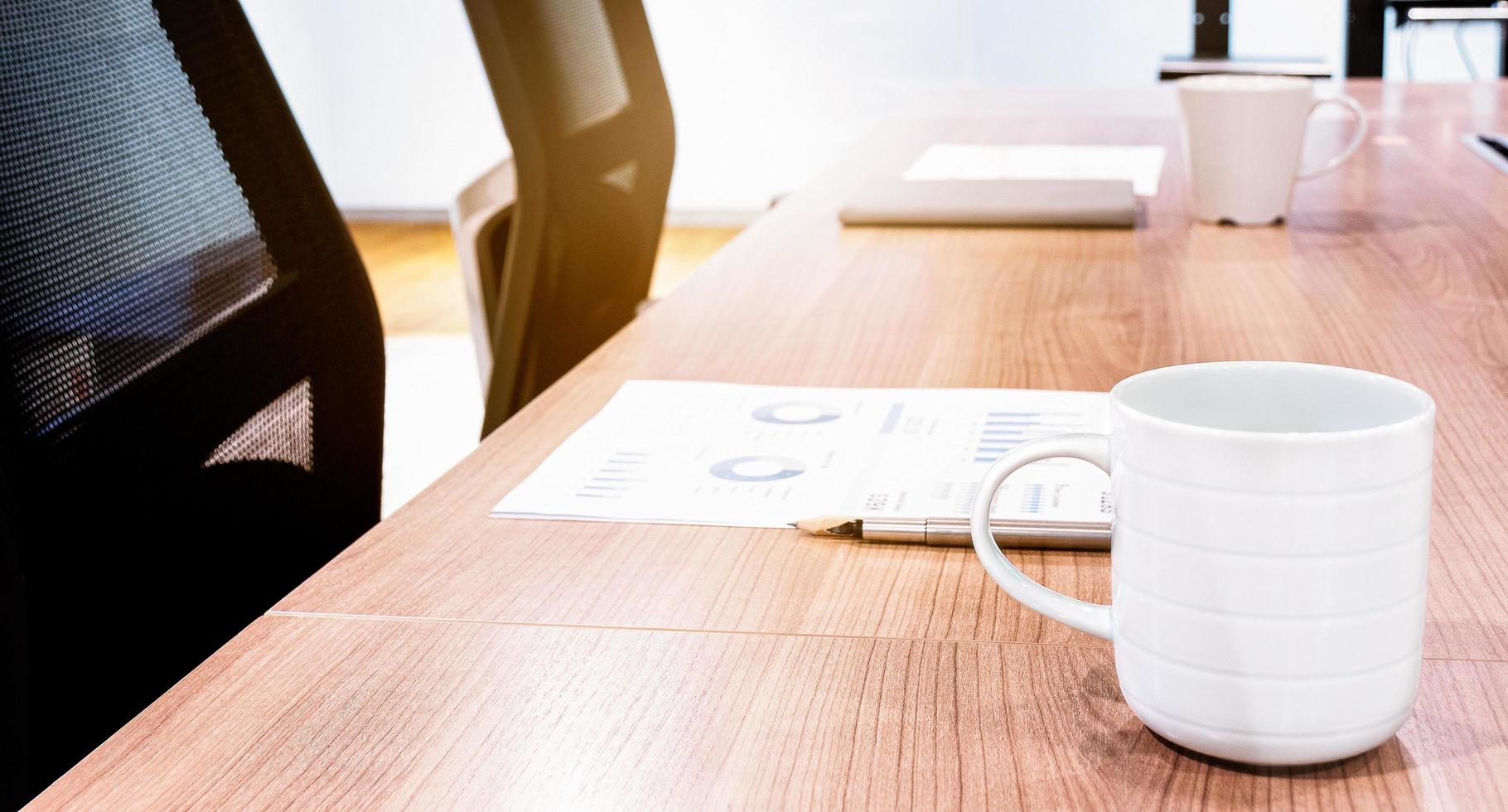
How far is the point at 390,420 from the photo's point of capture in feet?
8.58

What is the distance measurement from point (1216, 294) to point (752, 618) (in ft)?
1.67

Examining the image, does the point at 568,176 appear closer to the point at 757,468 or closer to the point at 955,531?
the point at 757,468

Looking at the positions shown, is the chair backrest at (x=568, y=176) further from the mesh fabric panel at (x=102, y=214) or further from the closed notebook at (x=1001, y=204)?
the mesh fabric panel at (x=102, y=214)

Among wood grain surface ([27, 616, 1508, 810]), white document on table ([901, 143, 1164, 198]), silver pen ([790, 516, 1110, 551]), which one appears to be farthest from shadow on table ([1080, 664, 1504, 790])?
white document on table ([901, 143, 1164, 198])

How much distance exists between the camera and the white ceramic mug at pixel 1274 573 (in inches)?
12.8

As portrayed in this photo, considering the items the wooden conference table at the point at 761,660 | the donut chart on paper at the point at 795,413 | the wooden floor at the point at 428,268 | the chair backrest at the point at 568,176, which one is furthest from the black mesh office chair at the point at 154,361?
the wooden floor at the point at 428,268

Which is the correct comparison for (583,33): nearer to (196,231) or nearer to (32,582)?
(196,231)

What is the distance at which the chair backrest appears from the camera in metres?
1.26

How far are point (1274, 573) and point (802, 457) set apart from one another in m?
0.30

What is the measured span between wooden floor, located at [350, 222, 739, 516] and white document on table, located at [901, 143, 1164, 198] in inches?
12.3

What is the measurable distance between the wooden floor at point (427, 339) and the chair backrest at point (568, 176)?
115mm

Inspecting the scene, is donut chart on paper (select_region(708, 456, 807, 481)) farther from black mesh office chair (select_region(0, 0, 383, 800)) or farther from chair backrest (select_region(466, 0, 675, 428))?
chair backrest (select_region(466, 0, 675, 428))

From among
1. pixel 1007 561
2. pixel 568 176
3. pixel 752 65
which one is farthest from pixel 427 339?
pixel 1007 561

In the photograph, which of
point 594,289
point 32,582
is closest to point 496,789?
point 32,582
